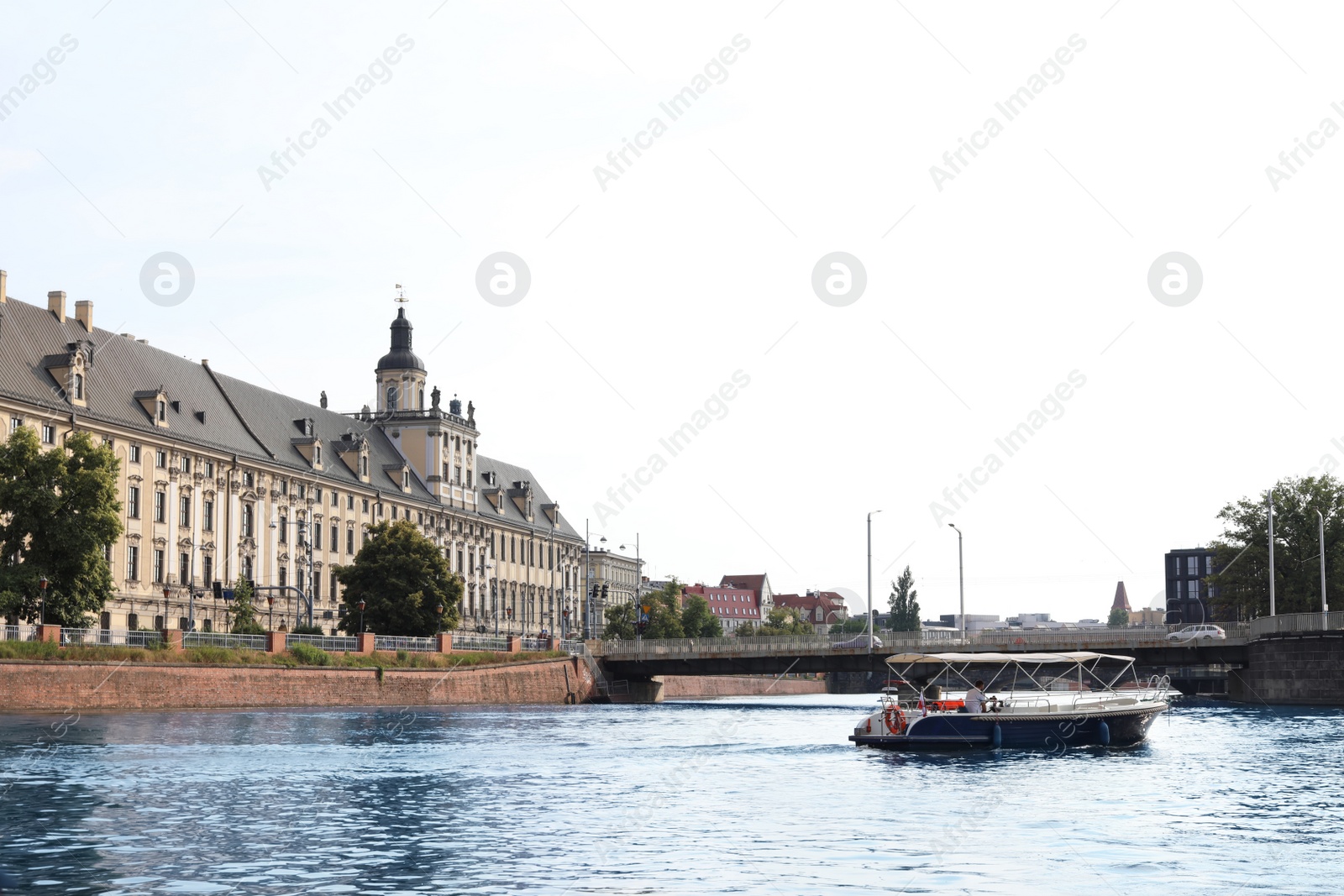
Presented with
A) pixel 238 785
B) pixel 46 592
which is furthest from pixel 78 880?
pixel 46 592

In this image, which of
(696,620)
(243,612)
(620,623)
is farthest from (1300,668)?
(696,620)

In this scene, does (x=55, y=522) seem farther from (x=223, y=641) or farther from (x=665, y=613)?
(x=665, y=613)

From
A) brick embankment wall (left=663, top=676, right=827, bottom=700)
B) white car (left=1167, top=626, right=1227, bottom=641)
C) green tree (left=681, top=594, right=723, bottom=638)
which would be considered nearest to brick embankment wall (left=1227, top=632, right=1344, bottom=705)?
white car (left=1167, top=626, right=1227, bottom=641)

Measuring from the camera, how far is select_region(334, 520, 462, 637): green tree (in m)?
109

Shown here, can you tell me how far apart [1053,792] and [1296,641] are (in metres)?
62.9

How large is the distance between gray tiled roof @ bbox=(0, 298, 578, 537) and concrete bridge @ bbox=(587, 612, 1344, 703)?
32.4m

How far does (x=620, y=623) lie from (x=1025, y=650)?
69.5 m

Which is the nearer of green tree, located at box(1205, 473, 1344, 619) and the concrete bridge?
the concrete bridge

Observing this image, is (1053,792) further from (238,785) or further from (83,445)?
(83,445)

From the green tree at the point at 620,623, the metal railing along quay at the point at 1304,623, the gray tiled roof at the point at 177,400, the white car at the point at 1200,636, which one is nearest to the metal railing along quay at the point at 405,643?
the gray tiled roof at the point at 177,400

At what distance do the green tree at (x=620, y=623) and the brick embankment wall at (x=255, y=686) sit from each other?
2130 inches

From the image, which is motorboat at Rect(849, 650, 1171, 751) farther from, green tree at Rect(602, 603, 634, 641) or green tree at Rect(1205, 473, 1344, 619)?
green tree at Rect(602, 603, 634, 641)

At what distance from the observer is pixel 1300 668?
98750mm

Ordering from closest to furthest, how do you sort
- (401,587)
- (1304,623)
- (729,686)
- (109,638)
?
(109,638)
(1304,623)
(401,587)
(729,686)
